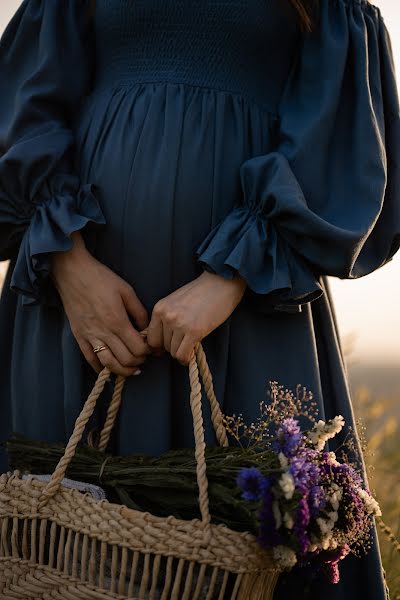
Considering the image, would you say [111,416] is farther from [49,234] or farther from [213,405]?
[49,234]

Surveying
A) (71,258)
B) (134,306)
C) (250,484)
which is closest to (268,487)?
(250,484)

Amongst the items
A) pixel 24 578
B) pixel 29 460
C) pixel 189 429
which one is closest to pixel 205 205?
pixel 189 429

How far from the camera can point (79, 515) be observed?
109cm

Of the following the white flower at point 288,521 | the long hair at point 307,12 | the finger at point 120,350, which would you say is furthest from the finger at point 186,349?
the long hair at point 307,12

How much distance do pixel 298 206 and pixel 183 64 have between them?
0.43 metres

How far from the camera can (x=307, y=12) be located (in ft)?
4.80

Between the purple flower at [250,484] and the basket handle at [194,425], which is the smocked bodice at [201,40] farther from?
the purple flower at [250,484]

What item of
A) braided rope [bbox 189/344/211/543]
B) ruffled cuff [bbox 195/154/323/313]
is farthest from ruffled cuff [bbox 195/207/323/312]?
braided rope [bbox 189/344/211/543]

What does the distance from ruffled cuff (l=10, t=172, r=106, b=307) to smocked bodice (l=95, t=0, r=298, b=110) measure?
12.2 inches

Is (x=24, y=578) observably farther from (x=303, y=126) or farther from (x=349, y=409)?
(x=303, y=126)

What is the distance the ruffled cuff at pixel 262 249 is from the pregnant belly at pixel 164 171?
0.15 ft

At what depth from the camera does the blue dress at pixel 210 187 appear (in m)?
1.32

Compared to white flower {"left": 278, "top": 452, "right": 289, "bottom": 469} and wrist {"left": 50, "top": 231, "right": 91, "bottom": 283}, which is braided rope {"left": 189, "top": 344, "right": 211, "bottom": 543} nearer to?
white flower {"left": 278, "top": 452, "right": 289, "bottom": 469}

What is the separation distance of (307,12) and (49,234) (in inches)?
28.8
